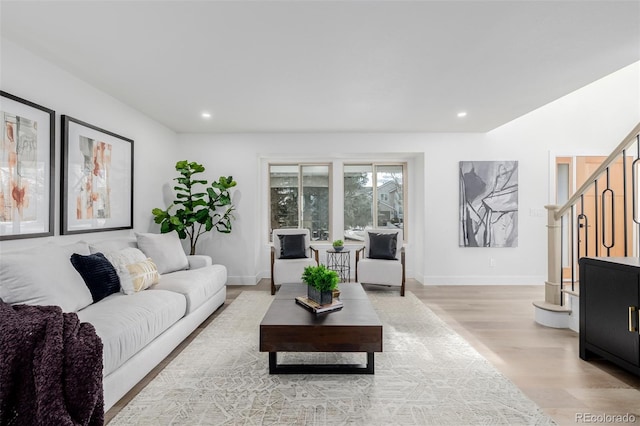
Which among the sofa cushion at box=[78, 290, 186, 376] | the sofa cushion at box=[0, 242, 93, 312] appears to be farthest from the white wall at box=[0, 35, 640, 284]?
the sofa cushion at box=[0, 242, 93, 312]

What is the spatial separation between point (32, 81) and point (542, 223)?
6.50 m

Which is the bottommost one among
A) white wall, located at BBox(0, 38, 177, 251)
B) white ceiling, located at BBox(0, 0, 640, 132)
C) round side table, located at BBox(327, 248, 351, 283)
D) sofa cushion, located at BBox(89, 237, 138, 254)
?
round side table, located at BBox(327, 248, 351, 283)

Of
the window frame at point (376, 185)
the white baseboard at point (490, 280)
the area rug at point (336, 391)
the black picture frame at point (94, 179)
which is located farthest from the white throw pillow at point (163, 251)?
the white baseboard at point (490, 280)

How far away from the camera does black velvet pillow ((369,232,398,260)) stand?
4.88 metres

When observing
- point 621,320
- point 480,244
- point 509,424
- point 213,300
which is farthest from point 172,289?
point 480,244

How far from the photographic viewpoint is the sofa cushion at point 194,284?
2998 millimetres

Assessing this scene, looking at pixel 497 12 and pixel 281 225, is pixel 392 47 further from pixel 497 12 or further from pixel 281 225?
pixel 281 225

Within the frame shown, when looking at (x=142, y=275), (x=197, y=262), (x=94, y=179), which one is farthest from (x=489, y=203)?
(x=94, y=179)

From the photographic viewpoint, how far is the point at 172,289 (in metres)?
2.98

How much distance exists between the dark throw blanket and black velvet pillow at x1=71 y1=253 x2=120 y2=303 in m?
0.95

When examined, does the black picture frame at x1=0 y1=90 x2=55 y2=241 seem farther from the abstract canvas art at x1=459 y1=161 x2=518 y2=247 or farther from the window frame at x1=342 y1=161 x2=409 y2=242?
the abstract canvas art at x1=459 y1=161 x2=518 y2=247

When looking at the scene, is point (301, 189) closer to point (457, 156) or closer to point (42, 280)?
point (457, 156)

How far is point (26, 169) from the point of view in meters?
2.49

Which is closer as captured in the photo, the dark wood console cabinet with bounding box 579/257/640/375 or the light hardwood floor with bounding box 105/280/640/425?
the light hardwood floor with bounding box 105/280/640/425
